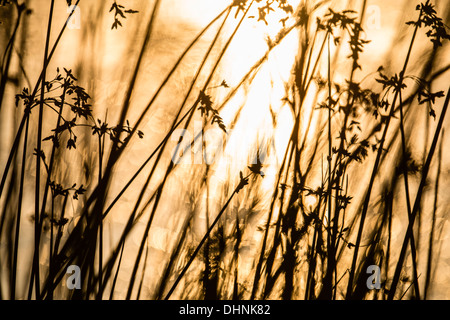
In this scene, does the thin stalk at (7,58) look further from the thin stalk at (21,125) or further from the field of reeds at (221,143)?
the thin stalk at (21,125)

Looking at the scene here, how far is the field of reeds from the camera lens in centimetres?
122

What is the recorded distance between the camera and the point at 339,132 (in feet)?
4.13

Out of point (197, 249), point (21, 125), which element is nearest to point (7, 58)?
point (21, 125)

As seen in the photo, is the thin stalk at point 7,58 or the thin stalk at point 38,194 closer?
the thin stalk at point 38,194

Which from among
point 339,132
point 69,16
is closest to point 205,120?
point 339,132

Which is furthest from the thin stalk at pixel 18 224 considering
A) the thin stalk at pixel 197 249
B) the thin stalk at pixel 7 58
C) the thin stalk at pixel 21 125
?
the thin stalk at pixel 197 249

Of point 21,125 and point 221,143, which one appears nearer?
point 21,125

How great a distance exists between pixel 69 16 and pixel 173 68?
40cm

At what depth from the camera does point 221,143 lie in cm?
126

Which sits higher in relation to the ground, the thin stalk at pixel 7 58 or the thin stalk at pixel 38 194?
the thin stalk at pixel 7 58

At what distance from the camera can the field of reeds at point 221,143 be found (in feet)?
3.99

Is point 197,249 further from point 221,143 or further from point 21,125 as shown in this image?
point 21,125

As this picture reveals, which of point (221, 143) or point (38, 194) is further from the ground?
point (221, 143)

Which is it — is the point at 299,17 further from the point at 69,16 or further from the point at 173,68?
the point at 69,16
